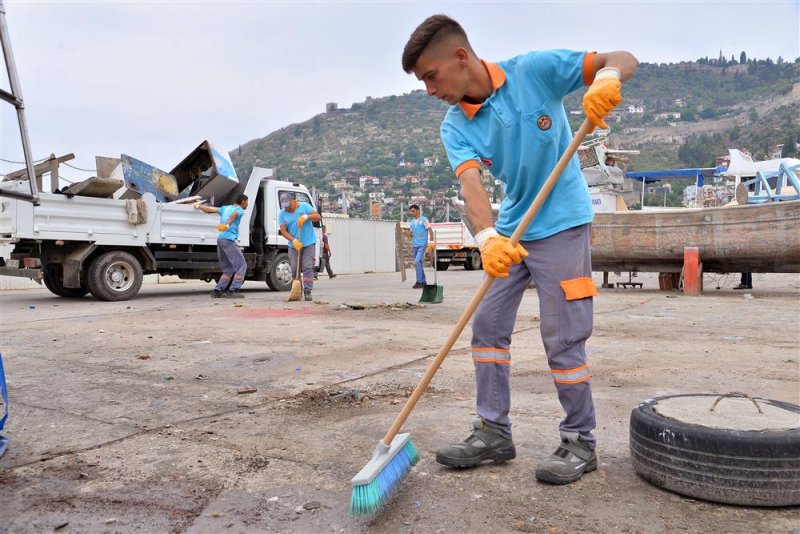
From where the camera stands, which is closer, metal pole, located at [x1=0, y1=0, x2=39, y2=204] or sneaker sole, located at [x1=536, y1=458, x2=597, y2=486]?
sneaker sole, located at [x1=536, y1=458, x2=597, y2=486]

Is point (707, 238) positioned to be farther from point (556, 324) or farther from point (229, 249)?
point (556, 324)

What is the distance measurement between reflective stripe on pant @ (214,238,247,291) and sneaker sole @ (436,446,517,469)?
8730mm

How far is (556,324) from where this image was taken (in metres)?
2.32

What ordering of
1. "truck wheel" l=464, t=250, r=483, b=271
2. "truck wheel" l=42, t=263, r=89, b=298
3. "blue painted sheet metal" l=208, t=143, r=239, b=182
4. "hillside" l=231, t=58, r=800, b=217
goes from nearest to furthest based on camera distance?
"truck wheel" l=42, t=263, r=89, b=298 → "blue painted sheet metal" l=208, t=143, r=239, b=182 → "truck wheel" l=464, t=250, r=483, b=271 → "hillside" l=231, t=58, r=800, b=217

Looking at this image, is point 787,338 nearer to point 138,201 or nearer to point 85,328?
point 85,328

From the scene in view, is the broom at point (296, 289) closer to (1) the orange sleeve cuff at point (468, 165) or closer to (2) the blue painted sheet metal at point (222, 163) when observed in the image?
(2) the blue painted sheet metal at point (222, 163)

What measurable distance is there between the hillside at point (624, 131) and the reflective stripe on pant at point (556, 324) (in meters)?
50.9

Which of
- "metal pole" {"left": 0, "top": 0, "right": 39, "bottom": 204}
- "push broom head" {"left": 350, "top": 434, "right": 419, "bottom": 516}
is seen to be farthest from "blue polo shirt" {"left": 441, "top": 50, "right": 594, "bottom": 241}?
"metal pole" {"left": 0, "top": 0, "right": 39, "bottom": 204}

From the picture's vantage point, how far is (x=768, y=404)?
2256mm

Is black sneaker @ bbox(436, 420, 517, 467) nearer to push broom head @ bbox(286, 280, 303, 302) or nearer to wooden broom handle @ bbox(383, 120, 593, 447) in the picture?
wooden broom handle @ bbox(383, 120, 593, 447)

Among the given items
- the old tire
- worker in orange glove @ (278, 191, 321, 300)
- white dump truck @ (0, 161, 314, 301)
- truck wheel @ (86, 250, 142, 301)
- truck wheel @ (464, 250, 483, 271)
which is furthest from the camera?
truck wheel @ (464, 250, 483, 271)

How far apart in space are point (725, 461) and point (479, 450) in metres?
0.86

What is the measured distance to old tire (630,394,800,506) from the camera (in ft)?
6.24

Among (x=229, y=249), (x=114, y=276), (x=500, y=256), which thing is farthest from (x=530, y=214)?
(x=114, y=276)
